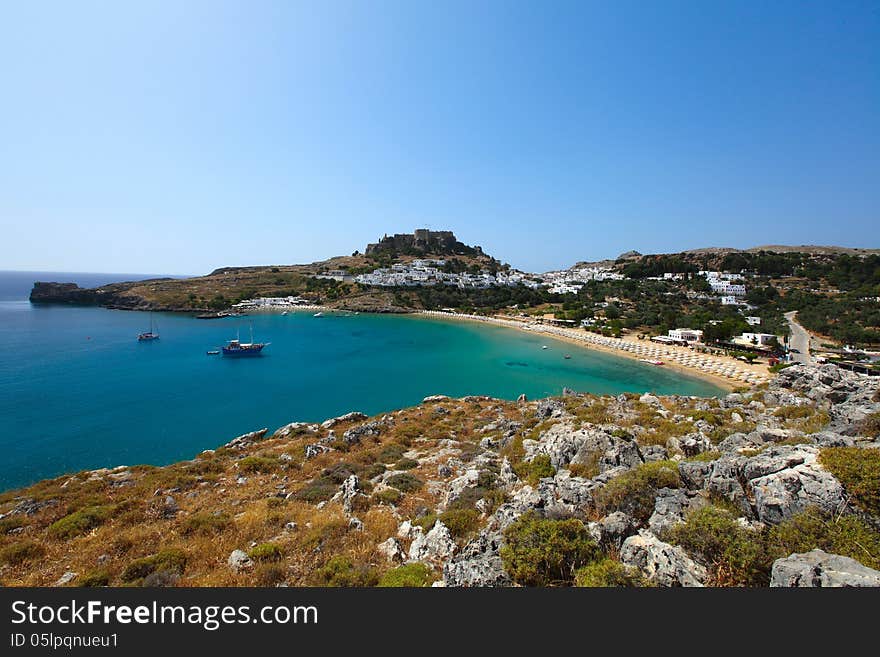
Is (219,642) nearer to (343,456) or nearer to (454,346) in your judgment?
(343,456)

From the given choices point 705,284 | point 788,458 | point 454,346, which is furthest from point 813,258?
point 788,458

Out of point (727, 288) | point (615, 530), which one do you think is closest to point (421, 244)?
point (727, 288)

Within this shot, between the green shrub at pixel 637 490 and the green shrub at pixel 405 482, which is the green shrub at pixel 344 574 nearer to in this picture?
the green shrub at pixel 405 482

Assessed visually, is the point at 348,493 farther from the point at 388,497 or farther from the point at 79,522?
the point at 79,522

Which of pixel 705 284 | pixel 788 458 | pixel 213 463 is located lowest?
pixel 213 463

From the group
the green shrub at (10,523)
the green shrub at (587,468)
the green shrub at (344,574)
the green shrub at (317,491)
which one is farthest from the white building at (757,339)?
the green shrub at (10,523)
